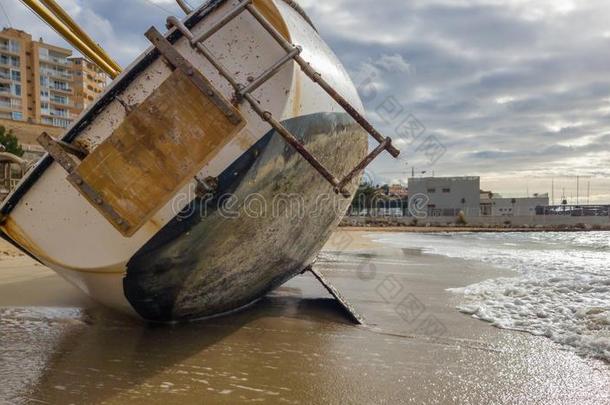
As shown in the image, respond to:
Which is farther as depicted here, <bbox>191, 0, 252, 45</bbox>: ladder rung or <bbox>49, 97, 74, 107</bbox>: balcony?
A: <bbox>49, 97, 74, 107</bbox>: balcony

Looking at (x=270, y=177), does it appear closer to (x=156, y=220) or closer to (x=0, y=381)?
(x=156, y=220)

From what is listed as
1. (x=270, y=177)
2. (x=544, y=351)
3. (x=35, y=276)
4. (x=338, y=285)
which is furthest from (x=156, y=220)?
(x=35, y=276)

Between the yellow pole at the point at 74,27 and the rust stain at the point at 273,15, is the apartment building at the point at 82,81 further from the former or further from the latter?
the rust stain at the point at 273,15

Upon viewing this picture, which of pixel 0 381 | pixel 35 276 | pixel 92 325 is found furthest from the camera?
pixel 35 276

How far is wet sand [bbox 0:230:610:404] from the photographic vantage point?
2.94 metres

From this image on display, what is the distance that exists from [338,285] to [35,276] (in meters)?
5.05

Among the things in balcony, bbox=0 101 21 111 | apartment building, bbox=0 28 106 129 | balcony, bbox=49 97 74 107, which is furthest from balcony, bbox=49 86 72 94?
balcony, bbox=0 101 21 111

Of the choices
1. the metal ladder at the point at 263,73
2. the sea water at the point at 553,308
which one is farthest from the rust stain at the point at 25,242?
the sea water at the point at 553,308

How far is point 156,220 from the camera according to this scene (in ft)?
10.6

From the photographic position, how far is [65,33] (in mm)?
5754

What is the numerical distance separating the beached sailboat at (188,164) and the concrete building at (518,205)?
7949 centimetres

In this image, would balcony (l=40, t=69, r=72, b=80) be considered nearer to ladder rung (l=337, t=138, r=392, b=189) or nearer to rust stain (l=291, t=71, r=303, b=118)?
rust stain (l=291, t=71, r=303, b=118)

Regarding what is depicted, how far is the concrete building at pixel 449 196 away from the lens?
234 ft

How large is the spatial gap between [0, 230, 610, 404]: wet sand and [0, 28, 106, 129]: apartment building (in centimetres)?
7579
